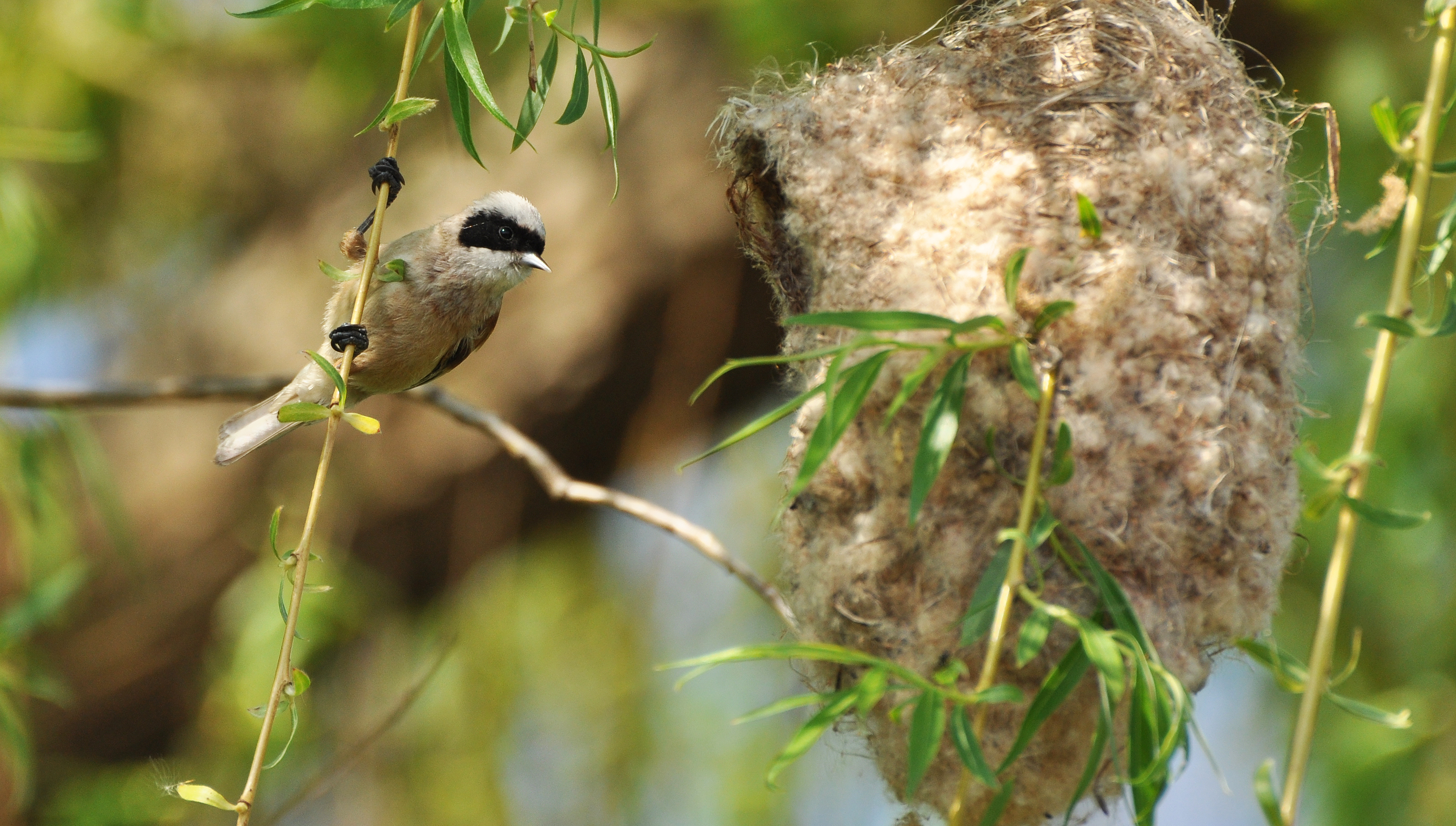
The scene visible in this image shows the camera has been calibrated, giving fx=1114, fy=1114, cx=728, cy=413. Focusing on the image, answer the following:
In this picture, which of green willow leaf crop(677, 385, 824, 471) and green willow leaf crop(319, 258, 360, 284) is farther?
green willow leaf crop(319, 258, 360, 284)

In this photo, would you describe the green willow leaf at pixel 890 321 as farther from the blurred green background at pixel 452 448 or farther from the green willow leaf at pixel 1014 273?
the blurred green background at pixel 452 448

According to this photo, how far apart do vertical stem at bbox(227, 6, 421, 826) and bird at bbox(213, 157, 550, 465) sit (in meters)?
0.91

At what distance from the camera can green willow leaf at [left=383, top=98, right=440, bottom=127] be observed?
4.33ft

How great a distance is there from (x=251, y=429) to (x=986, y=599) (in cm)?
179

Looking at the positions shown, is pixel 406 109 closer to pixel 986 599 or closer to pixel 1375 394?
pixel 986 599

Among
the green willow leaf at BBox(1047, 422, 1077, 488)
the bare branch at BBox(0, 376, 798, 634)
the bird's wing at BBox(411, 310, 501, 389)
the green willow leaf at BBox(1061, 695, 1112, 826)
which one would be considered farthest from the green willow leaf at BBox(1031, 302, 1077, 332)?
the bird's wing at BBox(411, 310, 501, 389)

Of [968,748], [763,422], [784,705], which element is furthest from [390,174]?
[968,748]

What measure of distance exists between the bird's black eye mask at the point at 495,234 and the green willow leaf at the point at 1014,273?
4.78 feet

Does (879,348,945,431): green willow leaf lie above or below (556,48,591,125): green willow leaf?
below

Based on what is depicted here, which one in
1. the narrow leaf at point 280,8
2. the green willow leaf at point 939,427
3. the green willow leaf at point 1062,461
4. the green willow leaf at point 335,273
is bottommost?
the green willow leaf at point 1062,461

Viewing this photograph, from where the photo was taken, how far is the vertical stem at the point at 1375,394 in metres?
1.15

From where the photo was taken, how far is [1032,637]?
1167 millimetres

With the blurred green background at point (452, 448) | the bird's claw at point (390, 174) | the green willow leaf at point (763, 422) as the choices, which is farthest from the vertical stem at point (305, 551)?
the blurred green background at point (452, 448)

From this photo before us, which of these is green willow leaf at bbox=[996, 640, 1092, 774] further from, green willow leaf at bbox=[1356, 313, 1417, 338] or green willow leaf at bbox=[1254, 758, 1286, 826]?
green willow leaf at bbox=[1356, 313, 1417, 338]
